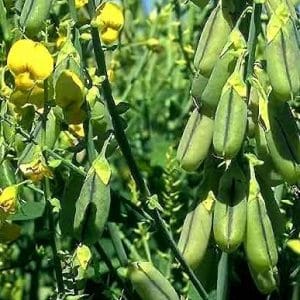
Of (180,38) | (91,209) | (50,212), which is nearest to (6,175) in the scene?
(50,212)

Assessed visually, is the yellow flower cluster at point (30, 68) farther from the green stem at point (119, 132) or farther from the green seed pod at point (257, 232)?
the green seed pod at point (257, 232)

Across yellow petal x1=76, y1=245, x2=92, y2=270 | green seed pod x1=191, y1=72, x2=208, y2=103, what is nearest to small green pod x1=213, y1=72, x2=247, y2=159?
green seed pod x1=191, y1=72, x2=208, y2=103

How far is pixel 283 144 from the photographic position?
1.40 meters

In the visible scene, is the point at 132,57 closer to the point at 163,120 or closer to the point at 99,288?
the point at 163,120

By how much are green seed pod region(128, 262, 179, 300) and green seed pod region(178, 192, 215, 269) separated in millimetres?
53

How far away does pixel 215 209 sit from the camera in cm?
140

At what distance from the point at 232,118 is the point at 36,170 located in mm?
264

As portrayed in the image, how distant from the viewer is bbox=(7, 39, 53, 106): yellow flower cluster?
4.33 feet

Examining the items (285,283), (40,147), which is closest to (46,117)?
(40,147)

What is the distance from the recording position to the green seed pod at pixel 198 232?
144cm

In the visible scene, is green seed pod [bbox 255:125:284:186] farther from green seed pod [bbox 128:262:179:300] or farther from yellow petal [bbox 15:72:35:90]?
yellow petal [bbox 15:72:35:90]

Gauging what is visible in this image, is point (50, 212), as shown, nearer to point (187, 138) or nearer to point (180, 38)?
point (187, 138)

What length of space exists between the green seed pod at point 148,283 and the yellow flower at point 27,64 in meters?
0.29

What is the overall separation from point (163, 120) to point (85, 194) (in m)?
1.49
